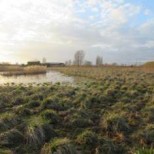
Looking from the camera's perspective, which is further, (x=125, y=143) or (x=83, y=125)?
(x=83, y=125)

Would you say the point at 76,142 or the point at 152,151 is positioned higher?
the point at 152,151

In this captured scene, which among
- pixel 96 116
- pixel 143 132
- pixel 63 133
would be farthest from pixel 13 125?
pixel 143 132

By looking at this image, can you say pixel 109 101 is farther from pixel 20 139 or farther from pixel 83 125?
pixel 20 139

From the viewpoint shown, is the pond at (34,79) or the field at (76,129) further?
the pond at (34,79)

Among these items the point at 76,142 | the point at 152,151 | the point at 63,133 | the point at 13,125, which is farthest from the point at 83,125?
the point at 152,151

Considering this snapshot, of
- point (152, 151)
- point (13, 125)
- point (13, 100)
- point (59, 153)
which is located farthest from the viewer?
point (13, 100)

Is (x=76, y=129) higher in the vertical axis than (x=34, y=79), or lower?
higher

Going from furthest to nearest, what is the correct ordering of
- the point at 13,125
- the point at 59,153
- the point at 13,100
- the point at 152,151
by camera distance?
the point at 13,100, the point at 13,125, the point at 59,153, the point at 152,151

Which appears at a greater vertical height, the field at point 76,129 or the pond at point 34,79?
the field at point 76,129

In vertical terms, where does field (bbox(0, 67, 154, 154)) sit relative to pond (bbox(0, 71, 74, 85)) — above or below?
above

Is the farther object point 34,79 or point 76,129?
point 34,79

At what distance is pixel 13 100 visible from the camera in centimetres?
1158

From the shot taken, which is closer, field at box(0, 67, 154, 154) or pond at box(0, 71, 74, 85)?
field at box(0, 67, 154, 154)

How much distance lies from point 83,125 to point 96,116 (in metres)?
1.08
